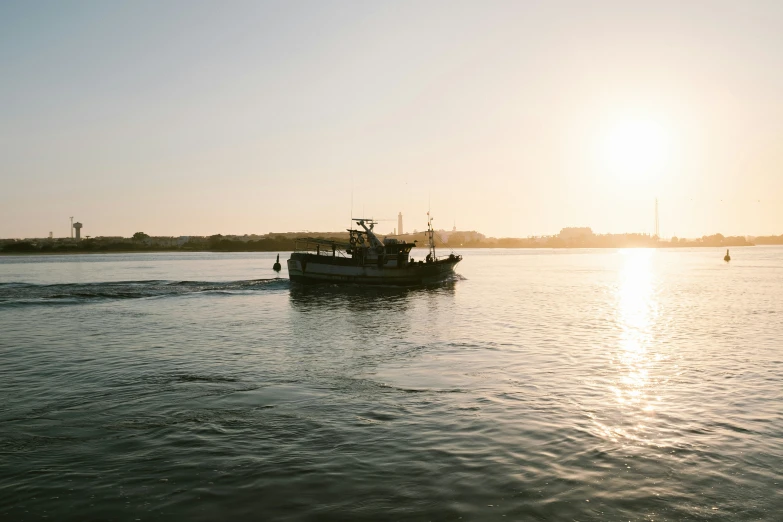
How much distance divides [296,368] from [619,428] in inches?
477

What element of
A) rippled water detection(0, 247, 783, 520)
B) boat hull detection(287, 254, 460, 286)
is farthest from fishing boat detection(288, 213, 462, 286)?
rippled water detection(0, 247, 783, 520)

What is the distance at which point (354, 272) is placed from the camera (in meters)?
69.6

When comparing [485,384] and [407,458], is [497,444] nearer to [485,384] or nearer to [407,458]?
[407,458]

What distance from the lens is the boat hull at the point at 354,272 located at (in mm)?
69188

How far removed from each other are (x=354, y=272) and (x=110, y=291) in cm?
2761

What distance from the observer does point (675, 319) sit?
37.8 meters

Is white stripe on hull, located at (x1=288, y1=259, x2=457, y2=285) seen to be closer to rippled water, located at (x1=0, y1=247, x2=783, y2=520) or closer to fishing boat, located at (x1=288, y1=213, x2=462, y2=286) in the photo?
fishing boat, located at (x1=288, y1=213, x2=462, y2=286)

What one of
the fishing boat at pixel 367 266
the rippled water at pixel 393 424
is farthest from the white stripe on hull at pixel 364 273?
the rippled water at pixel 393 424

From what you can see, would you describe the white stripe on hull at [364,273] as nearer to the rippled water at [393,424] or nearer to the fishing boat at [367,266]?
the fishing boat at [367,266]

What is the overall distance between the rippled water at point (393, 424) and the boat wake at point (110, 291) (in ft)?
74.8

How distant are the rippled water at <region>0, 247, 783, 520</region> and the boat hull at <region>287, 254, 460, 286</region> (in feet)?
120

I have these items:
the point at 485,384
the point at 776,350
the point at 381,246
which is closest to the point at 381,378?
the point at 485,384

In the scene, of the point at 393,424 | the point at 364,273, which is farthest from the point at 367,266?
the point at 393,424

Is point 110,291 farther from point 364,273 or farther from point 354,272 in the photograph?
point 364,273
